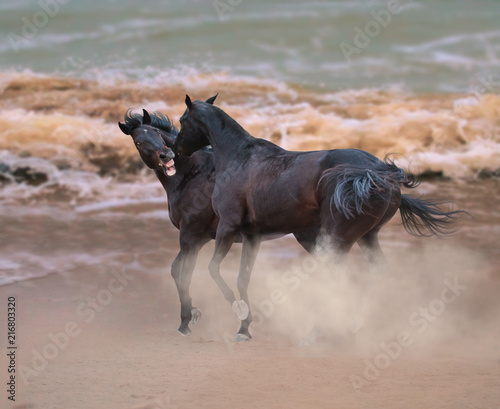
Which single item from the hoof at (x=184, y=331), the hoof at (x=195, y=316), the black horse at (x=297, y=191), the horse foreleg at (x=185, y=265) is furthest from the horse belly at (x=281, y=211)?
Result: the hoof at (x=184, y=331)

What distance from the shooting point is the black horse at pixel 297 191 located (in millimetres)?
5992

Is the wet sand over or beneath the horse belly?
beneath

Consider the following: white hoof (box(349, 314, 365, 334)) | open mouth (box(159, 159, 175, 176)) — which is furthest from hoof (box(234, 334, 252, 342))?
open mouth (box(159, 159, 175, 176))

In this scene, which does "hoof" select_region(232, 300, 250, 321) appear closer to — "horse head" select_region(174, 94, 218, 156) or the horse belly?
the horse belly

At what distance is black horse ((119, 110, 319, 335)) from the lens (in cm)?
734

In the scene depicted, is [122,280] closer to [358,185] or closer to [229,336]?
[229,336]

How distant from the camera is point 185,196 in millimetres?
7492

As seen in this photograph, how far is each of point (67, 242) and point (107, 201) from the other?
3487 millimetres

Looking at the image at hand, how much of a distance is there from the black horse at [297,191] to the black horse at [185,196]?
285 mm

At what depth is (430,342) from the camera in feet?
23.9

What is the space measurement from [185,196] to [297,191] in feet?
5.46

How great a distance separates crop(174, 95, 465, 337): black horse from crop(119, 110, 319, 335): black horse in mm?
285

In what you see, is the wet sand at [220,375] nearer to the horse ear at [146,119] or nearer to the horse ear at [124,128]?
the horse ear at [124,128]

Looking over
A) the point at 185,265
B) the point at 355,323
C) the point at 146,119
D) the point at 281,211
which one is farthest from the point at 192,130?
the point at 355,323
